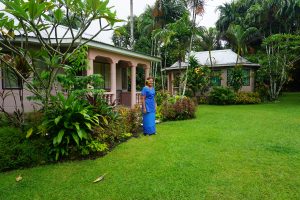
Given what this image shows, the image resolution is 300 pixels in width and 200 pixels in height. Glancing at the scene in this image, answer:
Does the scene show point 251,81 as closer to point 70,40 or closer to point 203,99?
point 203,99

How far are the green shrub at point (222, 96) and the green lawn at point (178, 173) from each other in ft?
36.2

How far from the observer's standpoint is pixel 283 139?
6.87 m

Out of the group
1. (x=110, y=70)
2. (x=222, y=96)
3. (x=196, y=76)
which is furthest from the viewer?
(x=196, y=76)

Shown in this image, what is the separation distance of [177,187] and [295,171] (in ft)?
7.35

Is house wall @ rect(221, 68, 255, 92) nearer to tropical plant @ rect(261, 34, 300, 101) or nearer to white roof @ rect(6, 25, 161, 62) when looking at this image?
tropical plant @ rect(261, 34, 300, 101)

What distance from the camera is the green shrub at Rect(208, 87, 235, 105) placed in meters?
17.8

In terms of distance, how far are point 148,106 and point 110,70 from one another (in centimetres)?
479

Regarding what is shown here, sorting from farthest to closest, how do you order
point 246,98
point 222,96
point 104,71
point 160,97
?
point 246,98 → point 222,96 → point 160,97 → point 104,71

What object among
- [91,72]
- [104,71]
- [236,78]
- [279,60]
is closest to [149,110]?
[91,72]

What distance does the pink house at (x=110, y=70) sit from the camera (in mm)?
8859

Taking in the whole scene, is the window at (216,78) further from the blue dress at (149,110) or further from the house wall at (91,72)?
the blue dress at (149,110)

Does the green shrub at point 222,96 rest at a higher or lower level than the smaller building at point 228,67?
lower

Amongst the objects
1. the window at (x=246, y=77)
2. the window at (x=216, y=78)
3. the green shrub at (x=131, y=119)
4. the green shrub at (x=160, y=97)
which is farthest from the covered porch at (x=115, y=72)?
the window at (x=246, y=77)

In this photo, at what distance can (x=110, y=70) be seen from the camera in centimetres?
1163
